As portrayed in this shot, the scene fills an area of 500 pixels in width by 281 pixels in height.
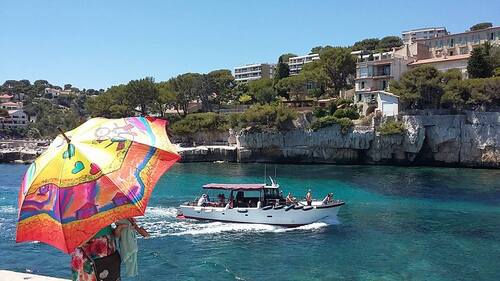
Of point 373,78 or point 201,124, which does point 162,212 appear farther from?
point 373,78

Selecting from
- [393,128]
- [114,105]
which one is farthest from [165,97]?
[393,128]

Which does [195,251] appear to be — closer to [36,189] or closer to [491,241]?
[491,241]

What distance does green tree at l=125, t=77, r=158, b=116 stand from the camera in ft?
338

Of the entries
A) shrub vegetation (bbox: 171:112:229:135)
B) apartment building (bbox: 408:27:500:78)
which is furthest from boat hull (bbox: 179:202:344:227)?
apartment building (bbox: 408:27:500:78)

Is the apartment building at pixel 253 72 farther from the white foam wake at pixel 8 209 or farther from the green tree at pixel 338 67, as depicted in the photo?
the white foam wake at pixel 8 209

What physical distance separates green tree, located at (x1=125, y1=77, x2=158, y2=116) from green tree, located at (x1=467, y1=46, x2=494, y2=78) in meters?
62.5

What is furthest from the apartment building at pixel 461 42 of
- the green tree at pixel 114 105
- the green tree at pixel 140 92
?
the green tree at pixel 114 105

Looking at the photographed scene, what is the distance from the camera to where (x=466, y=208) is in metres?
39.1

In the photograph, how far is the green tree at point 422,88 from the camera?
233 ft

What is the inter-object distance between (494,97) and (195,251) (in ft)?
187

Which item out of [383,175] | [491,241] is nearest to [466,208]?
[491,241]

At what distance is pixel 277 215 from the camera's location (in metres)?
32.9

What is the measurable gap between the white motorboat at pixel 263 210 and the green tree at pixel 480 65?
54.6m

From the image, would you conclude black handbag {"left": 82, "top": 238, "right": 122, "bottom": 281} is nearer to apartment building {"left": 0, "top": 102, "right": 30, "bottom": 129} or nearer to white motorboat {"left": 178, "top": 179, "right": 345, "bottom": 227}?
white motorboat {"left": 178, "top": 179, "right": 345, "bottom": 227}
